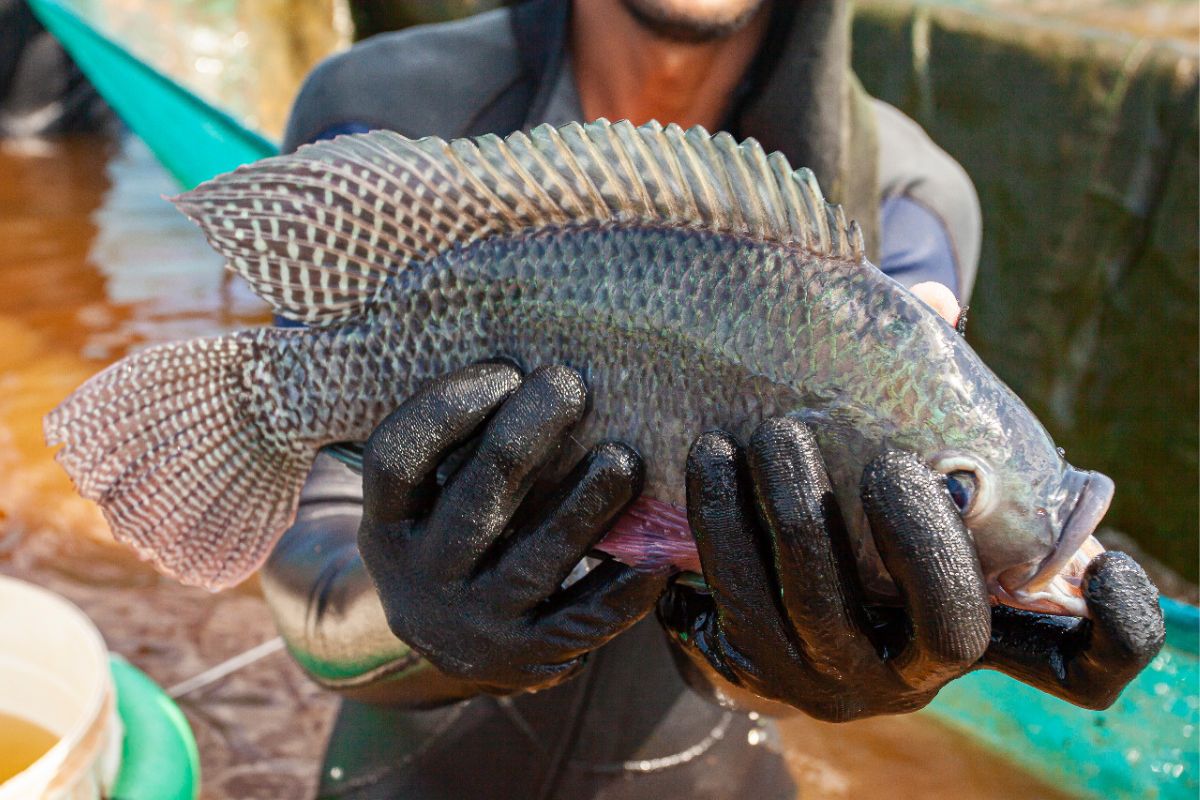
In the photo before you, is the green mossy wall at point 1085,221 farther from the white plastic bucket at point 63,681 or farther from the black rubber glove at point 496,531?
the white plastic bucket at point 63,681

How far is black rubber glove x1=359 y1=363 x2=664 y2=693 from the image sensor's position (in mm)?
1153

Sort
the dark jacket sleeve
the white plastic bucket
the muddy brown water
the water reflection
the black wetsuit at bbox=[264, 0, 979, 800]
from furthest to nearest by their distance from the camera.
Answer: the water reflection → the muddy brown water → the dark jacket sleeve → the black wetsuit at bbox=[264, 0, 979, 800] → the white plastic bucket

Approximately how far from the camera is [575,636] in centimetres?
126

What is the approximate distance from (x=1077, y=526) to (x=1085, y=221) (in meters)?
3.36

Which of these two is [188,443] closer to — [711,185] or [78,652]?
[78,652]

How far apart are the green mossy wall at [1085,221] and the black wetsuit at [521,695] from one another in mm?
2013

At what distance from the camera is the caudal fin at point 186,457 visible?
1.39 meters

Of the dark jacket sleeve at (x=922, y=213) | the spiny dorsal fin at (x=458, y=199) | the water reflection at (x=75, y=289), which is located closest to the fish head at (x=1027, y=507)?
the spiny dorsal fin at (x=458, y=199)

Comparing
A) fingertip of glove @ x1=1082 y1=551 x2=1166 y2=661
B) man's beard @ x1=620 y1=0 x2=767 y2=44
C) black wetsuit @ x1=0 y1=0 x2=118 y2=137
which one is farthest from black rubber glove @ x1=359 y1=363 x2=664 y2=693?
black wetsuit @ x1=0 y1=0 x2=118 y2=137

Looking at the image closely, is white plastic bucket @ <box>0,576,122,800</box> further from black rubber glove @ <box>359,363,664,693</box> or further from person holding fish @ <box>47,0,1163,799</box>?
black rubber glove @ <box>359,363,664,693</box>

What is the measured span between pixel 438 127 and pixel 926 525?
56.4 inches

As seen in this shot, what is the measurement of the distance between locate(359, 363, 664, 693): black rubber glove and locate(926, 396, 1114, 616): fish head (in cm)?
37

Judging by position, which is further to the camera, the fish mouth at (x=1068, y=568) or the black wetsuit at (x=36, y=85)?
the black wetsuit at (x=36, y=85)

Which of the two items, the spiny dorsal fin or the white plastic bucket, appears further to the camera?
the white plastic bucket
